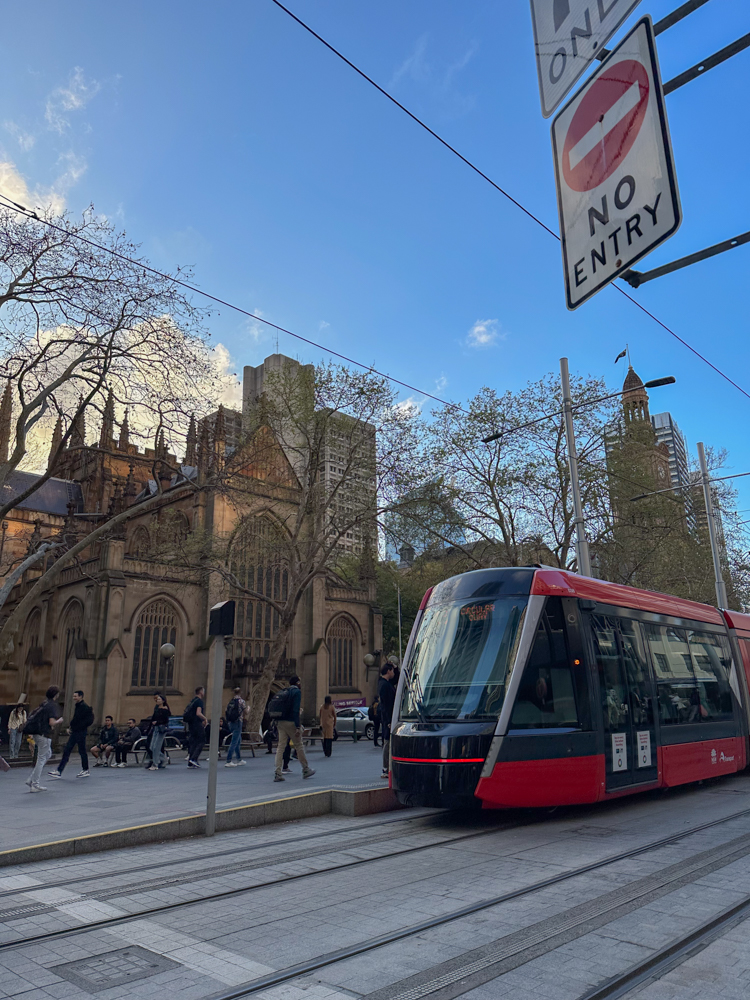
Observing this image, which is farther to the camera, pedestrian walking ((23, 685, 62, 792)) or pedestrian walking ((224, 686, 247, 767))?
pedestrian walking ((224, 686, 247, 767))

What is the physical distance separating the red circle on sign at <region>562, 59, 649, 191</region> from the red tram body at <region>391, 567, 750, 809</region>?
575 centimetres

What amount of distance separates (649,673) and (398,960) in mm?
7065

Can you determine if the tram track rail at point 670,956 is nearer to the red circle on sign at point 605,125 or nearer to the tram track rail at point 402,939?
the tram track rail at point 402,939

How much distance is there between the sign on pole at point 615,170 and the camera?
343 cm

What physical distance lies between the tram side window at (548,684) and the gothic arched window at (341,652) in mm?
34334

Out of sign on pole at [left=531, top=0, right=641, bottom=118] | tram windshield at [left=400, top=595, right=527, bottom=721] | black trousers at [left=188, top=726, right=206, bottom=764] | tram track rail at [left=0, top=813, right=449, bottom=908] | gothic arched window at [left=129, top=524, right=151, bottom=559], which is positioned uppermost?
gothic arched window at [left=129, top=524, right=151, bottom=559]

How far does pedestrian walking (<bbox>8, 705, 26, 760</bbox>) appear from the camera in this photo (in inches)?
819

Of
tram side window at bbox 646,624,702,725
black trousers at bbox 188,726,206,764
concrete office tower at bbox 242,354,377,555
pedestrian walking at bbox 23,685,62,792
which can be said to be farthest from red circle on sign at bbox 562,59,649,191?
concrete office tower at bbox 242,354,377,555

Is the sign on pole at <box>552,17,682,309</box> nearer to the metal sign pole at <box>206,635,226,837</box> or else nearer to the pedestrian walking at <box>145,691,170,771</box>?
the metal sign pole at <box>206,635,226,837</box>

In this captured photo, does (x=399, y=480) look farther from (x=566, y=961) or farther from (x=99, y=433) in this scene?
(x=566, y=961)

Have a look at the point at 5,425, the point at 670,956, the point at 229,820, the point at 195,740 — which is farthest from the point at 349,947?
the point at 5,425

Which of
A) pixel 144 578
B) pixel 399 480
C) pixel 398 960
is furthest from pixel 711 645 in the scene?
pixel 144 578

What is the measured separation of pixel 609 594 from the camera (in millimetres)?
9867

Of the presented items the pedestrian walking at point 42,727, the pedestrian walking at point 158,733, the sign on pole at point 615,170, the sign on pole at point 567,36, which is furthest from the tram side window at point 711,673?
the pedestrian walking at point 158,733
